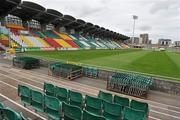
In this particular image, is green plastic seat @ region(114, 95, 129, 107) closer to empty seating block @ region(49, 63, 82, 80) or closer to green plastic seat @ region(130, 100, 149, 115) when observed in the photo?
green plastic seat @ region(130, 100, 149, 115)

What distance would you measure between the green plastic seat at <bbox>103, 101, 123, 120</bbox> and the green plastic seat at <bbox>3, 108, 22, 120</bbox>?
10.4 feet

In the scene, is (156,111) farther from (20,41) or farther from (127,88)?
(20,41)

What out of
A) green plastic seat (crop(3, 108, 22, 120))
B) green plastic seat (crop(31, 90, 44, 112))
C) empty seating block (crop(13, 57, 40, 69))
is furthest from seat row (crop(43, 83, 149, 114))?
empty seating block (crop(13, 57, 40, 69))

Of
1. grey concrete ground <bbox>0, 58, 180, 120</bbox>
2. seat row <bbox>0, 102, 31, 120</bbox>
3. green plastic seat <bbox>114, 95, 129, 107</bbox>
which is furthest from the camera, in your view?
grey concrete ground <bbox>0, 58, 180, 120</bbox>

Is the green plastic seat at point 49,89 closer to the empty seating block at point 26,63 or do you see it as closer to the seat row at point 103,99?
the seat row at point 103,99

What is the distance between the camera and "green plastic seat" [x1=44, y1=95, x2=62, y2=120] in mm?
6463

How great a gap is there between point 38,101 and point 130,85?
701 centimetres

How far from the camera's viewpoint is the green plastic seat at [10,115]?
4934mm

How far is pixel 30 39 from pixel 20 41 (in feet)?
16.5

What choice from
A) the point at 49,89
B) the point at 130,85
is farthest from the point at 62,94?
the point at 130,85

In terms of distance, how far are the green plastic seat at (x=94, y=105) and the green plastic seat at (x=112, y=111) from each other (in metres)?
0.24

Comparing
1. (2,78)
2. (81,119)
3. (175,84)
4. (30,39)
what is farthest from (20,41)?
(81,119)

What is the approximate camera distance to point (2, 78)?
13688 millimetres

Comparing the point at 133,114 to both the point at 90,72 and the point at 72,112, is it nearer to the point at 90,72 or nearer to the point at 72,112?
the point at 72,112
